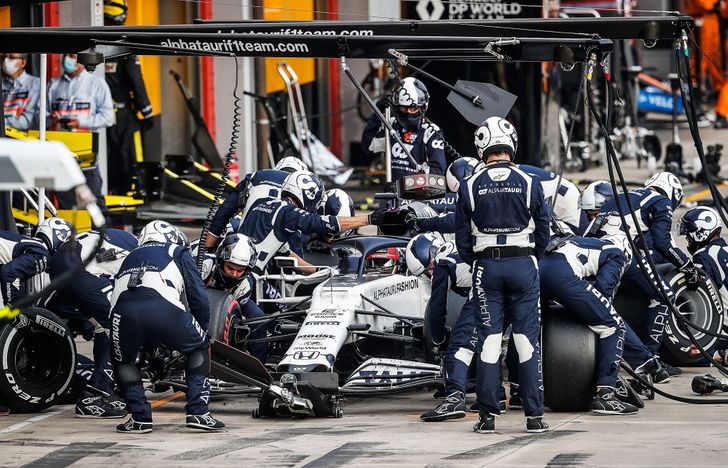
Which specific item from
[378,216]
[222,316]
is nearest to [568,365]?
[378,216]

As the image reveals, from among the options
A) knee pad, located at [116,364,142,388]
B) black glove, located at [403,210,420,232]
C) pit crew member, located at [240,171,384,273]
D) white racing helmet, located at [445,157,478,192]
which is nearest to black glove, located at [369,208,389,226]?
pit crew member, located at [240,171,384,273]

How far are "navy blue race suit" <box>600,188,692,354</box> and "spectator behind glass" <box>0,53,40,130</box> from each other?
264 inches

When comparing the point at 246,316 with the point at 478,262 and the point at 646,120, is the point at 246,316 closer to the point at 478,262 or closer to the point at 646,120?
the point at 478,262

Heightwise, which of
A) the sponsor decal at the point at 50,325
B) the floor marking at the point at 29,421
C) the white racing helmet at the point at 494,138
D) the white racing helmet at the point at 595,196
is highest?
the white racing helmet at the point at 494,138

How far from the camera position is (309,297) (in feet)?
39.1

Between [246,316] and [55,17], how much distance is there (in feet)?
23.9

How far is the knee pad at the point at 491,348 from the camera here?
10.4 metres

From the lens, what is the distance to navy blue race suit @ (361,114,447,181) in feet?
48.4

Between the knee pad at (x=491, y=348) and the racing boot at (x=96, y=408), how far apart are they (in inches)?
104

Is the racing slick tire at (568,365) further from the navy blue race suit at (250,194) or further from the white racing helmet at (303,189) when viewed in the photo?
the navy blue race suit at (250,194)

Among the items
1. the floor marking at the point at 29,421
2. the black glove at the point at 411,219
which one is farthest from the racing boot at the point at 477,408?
the floor marking at the point at 29,421

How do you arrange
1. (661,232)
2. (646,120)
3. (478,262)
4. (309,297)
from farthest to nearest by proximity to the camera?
1. (646,120)
2. (661,232)
3. (309,297)
4. (478,262)

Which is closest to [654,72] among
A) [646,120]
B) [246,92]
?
[646,120]

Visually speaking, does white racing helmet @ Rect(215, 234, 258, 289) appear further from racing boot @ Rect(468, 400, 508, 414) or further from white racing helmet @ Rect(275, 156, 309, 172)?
racing boot @ Rect(468, 400, 508, 414)
